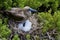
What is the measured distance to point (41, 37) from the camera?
247 centimetres

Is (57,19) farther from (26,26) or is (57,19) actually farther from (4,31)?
(4,31)

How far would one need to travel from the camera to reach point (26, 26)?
2543mm

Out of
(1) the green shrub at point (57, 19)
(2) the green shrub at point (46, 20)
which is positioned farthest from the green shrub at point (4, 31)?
(1) the green shrub at point (57, 19)

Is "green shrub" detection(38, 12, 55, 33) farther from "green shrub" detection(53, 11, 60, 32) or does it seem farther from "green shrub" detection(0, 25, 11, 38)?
"green shrub" detection(0, 25, 11, 38)

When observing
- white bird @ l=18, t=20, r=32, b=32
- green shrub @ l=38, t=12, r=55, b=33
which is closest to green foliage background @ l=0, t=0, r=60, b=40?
green shrub @ l=38, t=12, r=55, b=33

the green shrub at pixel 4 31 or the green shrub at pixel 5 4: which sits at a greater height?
the green shrub at pixel 5 4

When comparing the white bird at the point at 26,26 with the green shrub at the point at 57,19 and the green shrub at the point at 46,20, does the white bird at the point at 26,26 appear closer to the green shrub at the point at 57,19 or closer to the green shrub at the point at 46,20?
the green shrub at the point at 46,20

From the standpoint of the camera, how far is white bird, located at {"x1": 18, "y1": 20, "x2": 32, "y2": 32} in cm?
251

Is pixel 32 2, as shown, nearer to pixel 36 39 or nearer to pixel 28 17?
pixel 28 17

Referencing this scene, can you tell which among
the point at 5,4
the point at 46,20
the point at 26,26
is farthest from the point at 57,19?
the point at 5,4

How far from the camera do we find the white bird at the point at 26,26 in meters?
2.51

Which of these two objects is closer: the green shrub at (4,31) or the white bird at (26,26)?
the green shrub at (4,31)

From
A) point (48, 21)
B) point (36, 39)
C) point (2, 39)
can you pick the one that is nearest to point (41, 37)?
point (36, 39)

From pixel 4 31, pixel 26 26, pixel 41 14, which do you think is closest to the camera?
pixel 4 31
